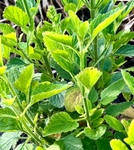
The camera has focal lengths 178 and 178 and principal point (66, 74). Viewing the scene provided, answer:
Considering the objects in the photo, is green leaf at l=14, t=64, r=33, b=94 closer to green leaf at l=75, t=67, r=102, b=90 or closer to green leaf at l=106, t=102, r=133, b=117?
green leaf at l=75, t=67, r=102, b=90

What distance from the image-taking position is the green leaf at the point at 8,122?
0.35 meters

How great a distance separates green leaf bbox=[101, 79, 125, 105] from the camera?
392 millimetres

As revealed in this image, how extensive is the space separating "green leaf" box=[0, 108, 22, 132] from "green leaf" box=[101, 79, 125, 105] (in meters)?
0.19

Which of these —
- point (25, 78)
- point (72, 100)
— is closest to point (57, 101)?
point (72, 100)

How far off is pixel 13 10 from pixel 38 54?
0.42 feet

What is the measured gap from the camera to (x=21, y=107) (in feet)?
1.15

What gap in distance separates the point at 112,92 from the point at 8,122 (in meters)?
0.23

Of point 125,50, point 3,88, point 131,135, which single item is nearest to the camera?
point 131,135

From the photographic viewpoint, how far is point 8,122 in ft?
1.19

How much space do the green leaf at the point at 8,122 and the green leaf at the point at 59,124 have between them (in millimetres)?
61

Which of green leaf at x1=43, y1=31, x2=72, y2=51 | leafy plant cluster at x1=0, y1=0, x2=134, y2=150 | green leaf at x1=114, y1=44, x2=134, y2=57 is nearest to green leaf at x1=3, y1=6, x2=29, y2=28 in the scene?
leafy plant cluster at x1=0, y1=0, x2=134, y2=150

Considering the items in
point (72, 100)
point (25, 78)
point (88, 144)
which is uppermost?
point (25, 78)

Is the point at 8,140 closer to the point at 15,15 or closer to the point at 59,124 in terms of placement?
the point at 59,124

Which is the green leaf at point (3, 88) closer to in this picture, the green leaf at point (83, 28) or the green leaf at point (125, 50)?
the green leaf at point (83, 28)
